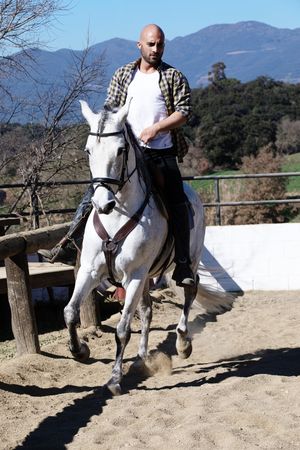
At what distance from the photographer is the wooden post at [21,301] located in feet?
24.6

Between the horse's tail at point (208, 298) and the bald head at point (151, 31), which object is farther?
the horse's tail at point (208, 298)

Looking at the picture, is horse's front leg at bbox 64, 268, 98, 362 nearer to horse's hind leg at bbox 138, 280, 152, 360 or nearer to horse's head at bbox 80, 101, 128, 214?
horse's head at bbox 80, 101, 128, 214

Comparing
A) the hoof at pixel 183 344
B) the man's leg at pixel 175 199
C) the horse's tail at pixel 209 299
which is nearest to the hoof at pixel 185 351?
the hoof at pixel 183 344

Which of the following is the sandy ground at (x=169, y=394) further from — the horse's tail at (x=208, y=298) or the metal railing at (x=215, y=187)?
the metal railing at (x=215, y=187)

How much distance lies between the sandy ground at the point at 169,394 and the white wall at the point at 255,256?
2.40m

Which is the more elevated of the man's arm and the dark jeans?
the man's arm

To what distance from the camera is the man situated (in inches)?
255

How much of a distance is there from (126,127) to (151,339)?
11.1 ft

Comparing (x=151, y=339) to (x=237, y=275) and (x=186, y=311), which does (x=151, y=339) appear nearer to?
(x=186, y=311)

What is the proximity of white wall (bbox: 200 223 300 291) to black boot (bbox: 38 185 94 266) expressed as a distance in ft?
15.5

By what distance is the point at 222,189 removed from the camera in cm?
2017

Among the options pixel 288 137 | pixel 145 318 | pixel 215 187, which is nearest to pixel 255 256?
pixel 215 187

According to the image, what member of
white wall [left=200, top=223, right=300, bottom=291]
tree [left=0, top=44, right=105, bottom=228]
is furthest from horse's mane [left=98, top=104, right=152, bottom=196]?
tree [left=0, top=44, right=105, bottom=228]

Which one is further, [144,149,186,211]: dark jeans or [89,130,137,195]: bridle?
[144,149,186,211]: dark jeans
